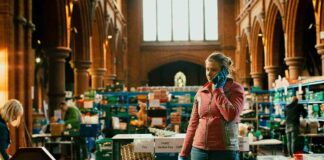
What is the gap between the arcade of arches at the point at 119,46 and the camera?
1056cm

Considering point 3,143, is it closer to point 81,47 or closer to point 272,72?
point 81,47

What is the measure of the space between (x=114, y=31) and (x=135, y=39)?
588 cm

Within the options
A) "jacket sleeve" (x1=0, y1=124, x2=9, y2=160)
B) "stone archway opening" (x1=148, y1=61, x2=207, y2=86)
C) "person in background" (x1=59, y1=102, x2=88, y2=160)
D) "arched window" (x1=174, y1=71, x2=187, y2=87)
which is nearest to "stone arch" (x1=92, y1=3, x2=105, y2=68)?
"person in background" (x1=59, y1=102, x2=88, y2=160)

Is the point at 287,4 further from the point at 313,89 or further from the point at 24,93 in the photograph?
the point at 24,93

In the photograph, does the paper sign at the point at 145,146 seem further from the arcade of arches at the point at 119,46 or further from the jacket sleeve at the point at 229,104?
the arcade of arches at the point at 119,46

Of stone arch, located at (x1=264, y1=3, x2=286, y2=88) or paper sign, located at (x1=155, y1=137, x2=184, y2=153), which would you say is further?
stone arch, located at (x1=264, y1=3, x2=286, y2=88)

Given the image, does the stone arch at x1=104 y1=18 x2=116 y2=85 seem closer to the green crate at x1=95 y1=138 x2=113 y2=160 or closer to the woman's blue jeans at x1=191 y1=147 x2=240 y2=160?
the green crate at x1=95 y1=138 x2=113 y2=160

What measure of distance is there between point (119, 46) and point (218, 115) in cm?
2518

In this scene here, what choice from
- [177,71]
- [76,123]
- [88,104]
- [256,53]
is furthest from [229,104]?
[177,71]

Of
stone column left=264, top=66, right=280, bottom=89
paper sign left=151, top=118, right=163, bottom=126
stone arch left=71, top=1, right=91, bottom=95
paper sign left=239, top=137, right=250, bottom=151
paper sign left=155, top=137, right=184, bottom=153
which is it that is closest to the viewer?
paper sign left=155, top=137, right=184, bottom=153

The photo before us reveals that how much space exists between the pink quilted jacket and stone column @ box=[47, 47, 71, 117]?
1179 cm

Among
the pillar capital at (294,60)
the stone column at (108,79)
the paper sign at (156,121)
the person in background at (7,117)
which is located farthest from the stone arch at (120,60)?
the person in background at (7,117)

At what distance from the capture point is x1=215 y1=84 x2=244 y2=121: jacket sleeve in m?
3.58

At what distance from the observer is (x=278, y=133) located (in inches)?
591
